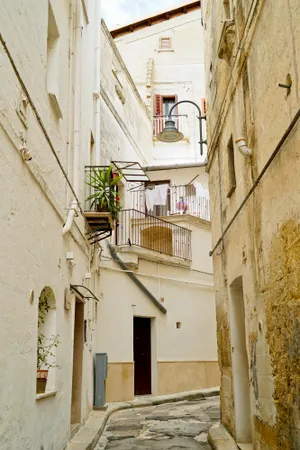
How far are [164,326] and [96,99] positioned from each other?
7749 mm

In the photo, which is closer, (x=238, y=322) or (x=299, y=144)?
(x=299, y=144)

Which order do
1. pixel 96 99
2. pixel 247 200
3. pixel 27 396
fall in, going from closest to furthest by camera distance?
1. pixel 27 396
2. pixel 247 200
3. pixel 96 99

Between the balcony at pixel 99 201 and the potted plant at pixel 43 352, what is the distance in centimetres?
344

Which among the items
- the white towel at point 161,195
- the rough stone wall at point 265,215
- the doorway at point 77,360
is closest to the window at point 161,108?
the white towel at point 161,195

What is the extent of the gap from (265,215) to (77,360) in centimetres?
566

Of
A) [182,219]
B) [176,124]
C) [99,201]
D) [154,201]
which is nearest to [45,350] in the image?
[99,201]

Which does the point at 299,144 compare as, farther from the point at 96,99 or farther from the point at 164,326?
the point at 164,326

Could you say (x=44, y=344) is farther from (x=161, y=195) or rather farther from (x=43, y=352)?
(x=161, y=195)

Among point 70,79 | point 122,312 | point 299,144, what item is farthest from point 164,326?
point 299,144

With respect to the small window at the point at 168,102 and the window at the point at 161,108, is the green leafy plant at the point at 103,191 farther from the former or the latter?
the small window at the point at 168,102

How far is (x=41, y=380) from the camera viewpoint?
246 inches

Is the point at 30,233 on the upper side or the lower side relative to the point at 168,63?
lower

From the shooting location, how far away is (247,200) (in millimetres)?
6902

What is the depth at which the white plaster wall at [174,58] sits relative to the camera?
24.3 m
